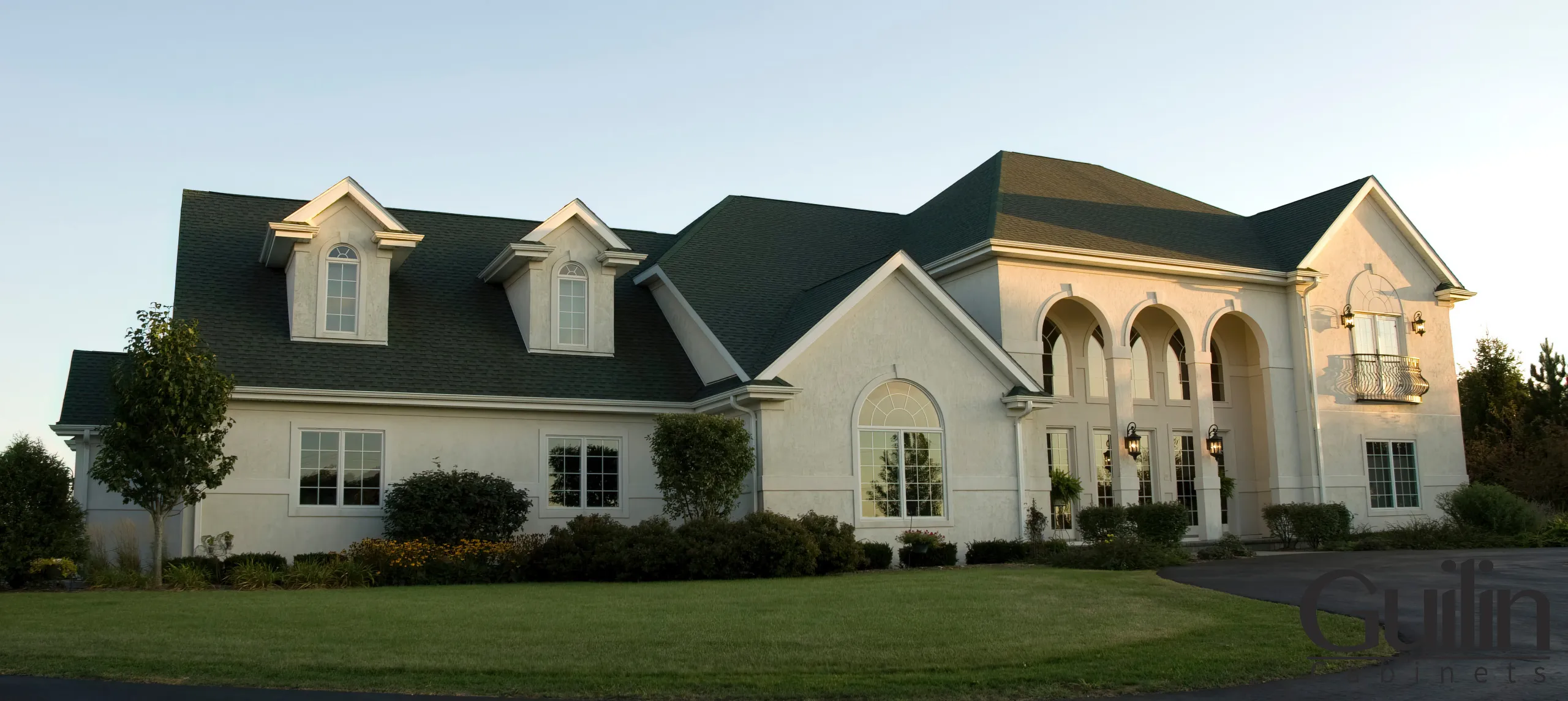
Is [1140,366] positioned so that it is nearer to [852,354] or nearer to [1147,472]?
[1147,472]

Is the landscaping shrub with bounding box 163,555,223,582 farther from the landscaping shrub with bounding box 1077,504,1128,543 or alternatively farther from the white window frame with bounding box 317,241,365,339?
the landscaping shrub with bounding box 1077,504,1128,543

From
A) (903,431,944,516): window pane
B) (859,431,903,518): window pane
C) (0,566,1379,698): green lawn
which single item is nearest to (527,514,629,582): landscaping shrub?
(0,566,1379,698): green lawn

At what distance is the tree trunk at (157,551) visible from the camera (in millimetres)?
18409

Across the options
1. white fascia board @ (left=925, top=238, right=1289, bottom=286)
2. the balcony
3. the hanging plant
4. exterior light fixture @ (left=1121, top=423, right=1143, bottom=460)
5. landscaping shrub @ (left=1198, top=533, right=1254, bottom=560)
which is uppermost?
white fascia board @ (left=925, top=238, right=1289, bottom=286)

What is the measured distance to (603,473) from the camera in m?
23.6

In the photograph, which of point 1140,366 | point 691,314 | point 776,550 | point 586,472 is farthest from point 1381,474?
point 586,472

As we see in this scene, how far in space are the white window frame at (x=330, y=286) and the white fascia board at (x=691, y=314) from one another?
6318 millimetres

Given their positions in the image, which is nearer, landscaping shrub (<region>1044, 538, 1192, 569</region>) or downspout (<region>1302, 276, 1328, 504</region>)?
landscaping shrub (<region>1044, 538, 1192, 569</region>)

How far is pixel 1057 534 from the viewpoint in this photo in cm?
2655

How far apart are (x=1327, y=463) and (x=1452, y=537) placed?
330 centimetres

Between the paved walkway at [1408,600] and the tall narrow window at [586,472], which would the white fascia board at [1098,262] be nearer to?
the paved walkway at [1408,600]

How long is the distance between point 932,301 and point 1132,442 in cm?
651

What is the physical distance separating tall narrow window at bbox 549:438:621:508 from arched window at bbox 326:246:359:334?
4.43m

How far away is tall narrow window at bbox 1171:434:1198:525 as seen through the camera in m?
29.6
